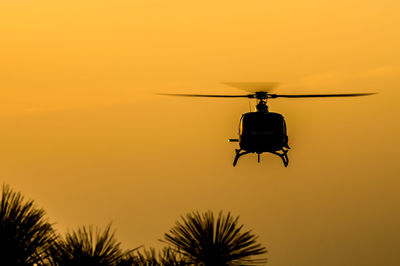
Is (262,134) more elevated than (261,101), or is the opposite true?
(261,101)

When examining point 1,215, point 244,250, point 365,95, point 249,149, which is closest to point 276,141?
point 249,149

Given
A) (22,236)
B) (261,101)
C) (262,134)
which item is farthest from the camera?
(261,101)

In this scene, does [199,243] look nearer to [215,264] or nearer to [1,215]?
[215,264]

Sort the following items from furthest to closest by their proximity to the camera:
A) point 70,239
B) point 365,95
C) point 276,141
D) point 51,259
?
point 276,141, point 365,95, point 70,239, point 51,259

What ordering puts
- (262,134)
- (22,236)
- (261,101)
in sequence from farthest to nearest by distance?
(261,101) < (262,134) < (22,236)

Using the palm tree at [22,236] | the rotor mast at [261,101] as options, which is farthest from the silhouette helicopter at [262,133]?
the palm tree at [22,236]

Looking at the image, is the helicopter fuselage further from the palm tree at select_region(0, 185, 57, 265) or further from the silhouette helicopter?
the palm tree at select_region(0, 185, 57, 265)

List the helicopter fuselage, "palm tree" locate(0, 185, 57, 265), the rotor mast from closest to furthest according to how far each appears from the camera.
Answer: "palm tree" locate(0, 185, 57, 265)
the helicopter fuselage
the rotor mast

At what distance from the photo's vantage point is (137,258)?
1800 cm

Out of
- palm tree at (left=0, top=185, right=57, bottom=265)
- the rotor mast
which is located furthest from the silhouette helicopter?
palm tree at (left=0, top=185, right=57, bottom=265)

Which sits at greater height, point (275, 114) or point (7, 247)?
point (275, 114)

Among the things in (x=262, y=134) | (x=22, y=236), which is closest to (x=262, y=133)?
(x=262, y=134)

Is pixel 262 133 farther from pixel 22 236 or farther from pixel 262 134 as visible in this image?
pixel 22 236

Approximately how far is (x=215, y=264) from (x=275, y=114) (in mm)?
25046
